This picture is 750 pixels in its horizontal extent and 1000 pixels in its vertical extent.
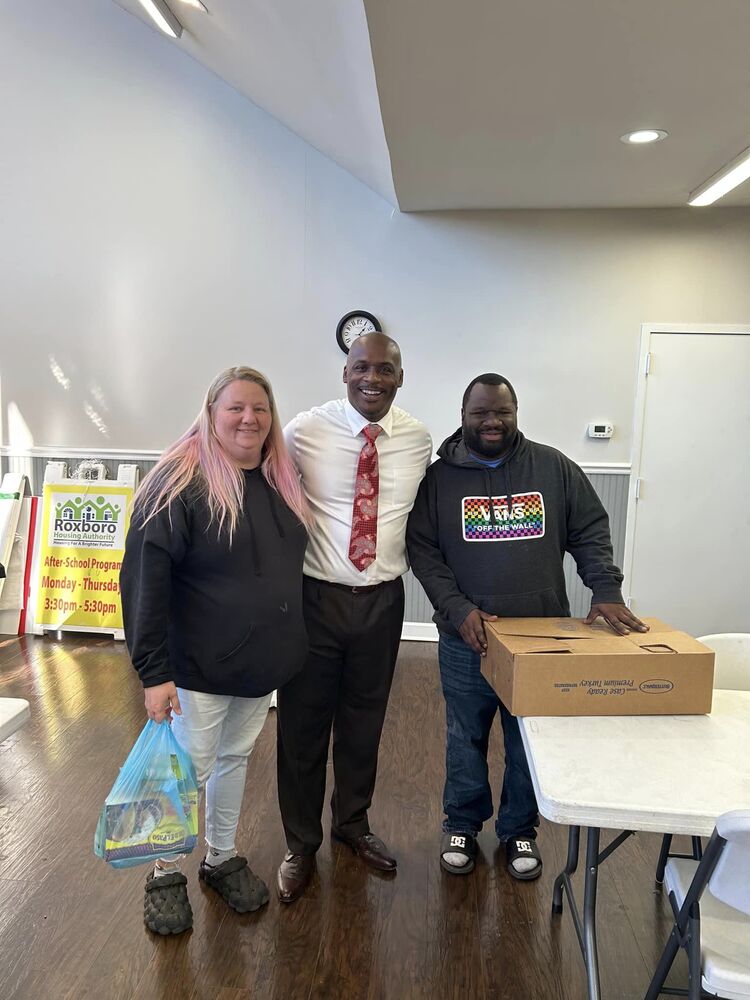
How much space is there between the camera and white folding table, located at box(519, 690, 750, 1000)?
1.18 m

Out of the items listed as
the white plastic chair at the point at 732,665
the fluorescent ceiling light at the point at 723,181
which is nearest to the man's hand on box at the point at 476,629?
the white plastic chair at the point at 732,665

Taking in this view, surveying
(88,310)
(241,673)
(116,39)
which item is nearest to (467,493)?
(241,673)

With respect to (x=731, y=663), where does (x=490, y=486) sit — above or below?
above

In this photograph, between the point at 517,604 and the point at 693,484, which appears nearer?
the point at 517,604

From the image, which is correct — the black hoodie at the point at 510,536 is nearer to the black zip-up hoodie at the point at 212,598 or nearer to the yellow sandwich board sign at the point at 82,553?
the black zip-up hoodie at the point at 212,598

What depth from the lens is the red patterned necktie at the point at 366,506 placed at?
1955 mm

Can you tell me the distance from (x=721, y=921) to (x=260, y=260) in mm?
4138

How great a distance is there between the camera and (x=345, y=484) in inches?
78.4

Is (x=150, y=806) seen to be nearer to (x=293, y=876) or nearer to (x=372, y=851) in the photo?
(x=293, y=876)

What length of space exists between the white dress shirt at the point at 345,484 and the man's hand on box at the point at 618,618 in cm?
58

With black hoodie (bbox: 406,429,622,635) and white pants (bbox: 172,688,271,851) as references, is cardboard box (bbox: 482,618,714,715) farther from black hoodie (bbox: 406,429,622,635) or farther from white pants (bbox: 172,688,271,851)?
white pants (bbox: 172,688,271,851)

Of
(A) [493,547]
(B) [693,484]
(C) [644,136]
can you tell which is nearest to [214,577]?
(A) [493,547]

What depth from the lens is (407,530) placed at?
206 centimetres

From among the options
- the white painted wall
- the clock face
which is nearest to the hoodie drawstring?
the white painted wall
